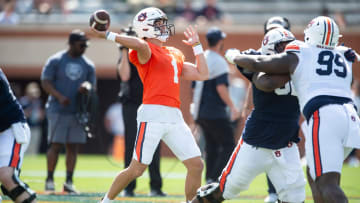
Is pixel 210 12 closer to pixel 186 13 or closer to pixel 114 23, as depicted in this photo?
pixel 186 13

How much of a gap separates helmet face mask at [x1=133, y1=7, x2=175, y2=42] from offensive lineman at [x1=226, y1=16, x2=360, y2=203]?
4.08 ft

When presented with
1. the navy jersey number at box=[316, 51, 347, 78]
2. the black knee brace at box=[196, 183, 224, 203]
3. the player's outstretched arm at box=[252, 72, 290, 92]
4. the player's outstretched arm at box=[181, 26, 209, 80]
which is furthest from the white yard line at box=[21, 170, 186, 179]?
the navy jersey number at box=[316, 51, 347, 78]

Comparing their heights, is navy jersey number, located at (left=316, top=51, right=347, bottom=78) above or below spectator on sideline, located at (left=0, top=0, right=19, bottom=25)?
above

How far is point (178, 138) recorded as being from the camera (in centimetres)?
592

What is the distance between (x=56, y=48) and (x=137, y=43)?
13.9 metres

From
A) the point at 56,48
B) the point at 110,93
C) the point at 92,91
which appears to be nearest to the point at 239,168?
the point at 92,91

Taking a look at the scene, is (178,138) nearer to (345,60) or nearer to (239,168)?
(239,168)

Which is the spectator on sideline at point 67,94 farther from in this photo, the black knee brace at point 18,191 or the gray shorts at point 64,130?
the black knee brace at point 18,191

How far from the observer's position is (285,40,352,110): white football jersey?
16.1ft

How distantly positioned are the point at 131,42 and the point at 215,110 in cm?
347

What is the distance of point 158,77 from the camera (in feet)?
19.4

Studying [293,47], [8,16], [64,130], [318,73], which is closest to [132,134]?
[64,130]

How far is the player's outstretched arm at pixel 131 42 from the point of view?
17.6 ft

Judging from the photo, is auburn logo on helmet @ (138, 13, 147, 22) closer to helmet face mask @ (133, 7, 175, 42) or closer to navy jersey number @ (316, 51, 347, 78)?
helmet face mask @ (133, 7, 175, 42)
